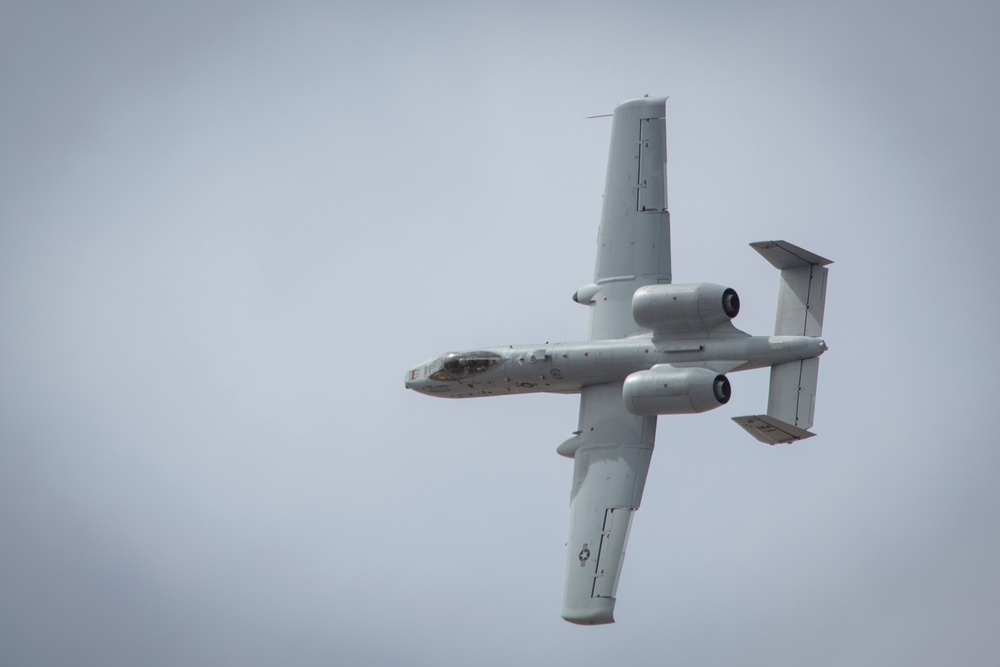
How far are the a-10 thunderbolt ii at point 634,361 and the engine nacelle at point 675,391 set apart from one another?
44 mm

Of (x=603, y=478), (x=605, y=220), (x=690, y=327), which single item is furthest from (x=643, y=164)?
(x=603, y=478)

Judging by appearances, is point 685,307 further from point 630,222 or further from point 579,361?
point 630,222

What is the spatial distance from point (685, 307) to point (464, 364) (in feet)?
28.4

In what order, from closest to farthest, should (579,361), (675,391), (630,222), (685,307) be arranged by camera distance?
(675,391) < (685,307) < (579,361) < (630,222)

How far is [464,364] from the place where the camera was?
6406 cm

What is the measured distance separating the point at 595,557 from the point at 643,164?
14.3 m

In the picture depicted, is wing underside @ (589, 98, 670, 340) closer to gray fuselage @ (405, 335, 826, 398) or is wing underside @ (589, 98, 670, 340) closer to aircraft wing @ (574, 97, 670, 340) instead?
aircraft wing @ (574, 97, 670, 340)

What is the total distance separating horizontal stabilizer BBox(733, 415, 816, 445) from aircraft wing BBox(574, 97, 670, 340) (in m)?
6.29

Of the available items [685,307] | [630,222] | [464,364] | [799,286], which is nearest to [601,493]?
[685,307]

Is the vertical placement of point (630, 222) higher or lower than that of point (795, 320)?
higher

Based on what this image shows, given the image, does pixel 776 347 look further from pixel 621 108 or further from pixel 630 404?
pixel 621 108

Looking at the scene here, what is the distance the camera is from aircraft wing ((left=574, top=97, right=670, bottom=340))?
207 feet

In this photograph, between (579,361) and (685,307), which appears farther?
(579,361)

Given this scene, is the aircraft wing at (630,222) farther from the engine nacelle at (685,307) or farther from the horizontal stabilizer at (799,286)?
the horizontal stabilizer at (799,286)
